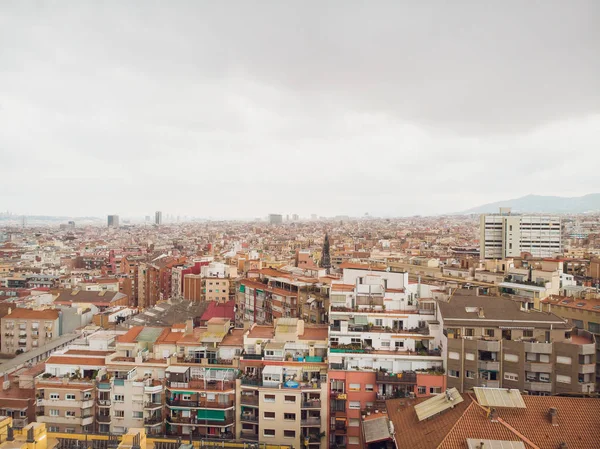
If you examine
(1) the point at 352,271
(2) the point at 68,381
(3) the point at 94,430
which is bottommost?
(3) the point at 94,430

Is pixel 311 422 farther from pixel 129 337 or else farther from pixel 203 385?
pixel 129 337

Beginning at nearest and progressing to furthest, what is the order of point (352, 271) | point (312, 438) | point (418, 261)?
point (312, 438)
point (352, 271)
point (418, 261)

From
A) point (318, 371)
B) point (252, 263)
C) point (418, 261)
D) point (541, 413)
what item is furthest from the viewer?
point (252, 263)

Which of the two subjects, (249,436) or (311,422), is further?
(249,436)

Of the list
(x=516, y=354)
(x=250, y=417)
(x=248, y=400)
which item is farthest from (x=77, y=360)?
(x=516, y=354)

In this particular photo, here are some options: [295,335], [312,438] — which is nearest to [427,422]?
[312,438]

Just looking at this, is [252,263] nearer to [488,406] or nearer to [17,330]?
[17,330]

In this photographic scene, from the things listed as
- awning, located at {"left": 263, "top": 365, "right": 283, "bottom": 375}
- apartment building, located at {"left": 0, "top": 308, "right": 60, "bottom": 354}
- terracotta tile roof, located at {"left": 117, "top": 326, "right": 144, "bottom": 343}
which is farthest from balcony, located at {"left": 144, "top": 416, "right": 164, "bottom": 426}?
apartment building, located at {"left": 0, "top": 308, "right": 60, "bottom": 354}
